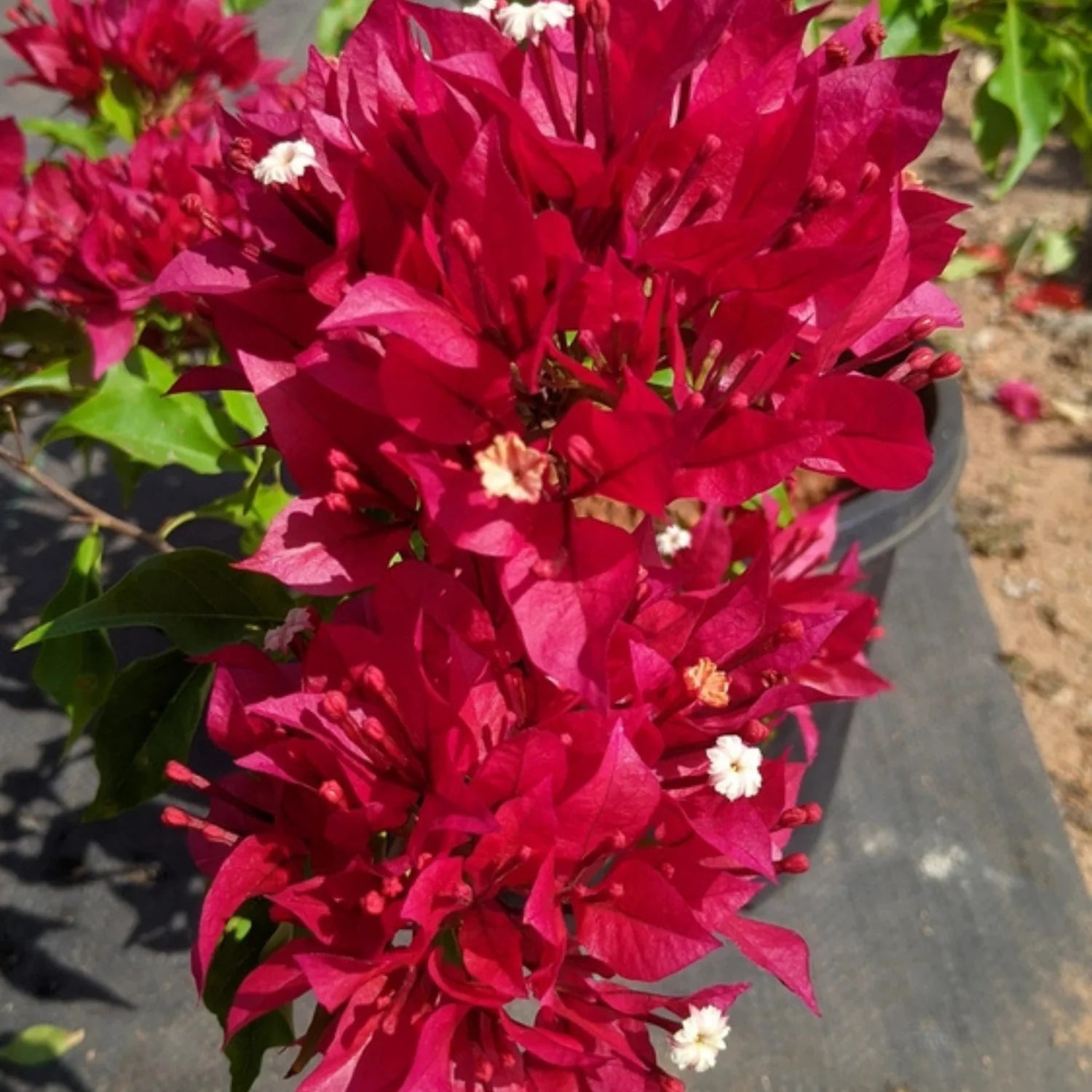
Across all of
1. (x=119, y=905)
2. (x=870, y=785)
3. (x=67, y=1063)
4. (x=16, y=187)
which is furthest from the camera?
(x=870, y=785)

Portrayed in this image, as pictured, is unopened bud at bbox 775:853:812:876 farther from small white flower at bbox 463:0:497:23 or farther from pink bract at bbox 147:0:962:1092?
small white flower at bbox 463:0:497:23

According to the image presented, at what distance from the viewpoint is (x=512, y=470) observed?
348mm

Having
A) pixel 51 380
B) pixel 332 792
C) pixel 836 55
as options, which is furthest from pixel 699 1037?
pixel 51 380

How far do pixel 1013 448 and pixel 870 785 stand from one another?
810mm

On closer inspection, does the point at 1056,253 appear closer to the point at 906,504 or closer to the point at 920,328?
the point at 906,504

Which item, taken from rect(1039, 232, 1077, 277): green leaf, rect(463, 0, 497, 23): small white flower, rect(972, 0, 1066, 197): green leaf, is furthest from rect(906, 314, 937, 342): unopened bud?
rect(1039, 232, 1077, 277): green leaf

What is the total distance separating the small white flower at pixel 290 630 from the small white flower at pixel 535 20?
255 millimetres

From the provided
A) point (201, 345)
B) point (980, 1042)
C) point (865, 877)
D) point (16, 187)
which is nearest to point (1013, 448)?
point (865, 877)

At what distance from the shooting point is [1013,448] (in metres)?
1.78

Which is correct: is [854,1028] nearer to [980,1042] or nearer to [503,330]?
[980,1042]

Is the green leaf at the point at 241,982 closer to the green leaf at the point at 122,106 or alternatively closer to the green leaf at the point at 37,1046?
the green leaf at the point at 37,1046

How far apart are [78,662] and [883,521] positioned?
2.13 feet

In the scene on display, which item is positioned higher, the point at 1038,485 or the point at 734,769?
the point at 734,769

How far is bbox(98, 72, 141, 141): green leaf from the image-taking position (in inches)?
35.7
